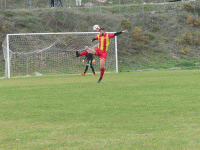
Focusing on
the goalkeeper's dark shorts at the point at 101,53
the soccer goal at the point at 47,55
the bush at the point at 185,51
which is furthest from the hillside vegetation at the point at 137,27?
the goalkeeper's dark shorts at the point at 101,53

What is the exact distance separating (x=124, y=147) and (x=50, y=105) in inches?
157

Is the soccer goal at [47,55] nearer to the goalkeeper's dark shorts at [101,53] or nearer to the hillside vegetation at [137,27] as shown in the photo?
the hillside vegetation at [137,27]

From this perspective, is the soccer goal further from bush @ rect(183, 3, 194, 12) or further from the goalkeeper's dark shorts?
bush @ rect(183, 3, 194, 12)

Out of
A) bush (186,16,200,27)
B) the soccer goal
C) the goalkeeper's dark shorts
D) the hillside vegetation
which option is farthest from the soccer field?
bush (186,16,200,27)

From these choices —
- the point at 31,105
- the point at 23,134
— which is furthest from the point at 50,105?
the point at 23,134

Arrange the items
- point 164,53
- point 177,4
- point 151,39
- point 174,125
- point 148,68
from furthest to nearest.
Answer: point 177,4, point 151,39, point 164,53, point 148,68, point 174,125

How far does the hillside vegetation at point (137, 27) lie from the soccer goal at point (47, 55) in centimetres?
285

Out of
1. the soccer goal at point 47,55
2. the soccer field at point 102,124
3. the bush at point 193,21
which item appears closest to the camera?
the soccer field at point 102,124

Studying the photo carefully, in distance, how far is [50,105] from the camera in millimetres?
7648

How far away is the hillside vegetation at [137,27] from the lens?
28.5m

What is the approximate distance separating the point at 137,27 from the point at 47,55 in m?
12.0

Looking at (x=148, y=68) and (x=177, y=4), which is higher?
(x=177, y=4)

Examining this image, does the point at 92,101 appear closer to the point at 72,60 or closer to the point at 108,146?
the point at 108,146

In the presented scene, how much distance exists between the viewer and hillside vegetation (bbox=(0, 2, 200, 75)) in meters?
28.5
